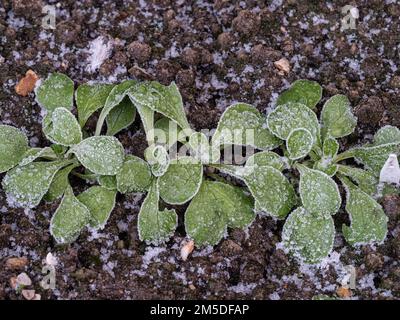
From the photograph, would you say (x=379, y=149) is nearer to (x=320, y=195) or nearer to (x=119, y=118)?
(x=320, y=195)

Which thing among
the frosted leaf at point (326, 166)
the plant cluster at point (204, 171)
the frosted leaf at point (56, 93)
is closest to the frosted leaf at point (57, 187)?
the plant cluster at point (204, 171)

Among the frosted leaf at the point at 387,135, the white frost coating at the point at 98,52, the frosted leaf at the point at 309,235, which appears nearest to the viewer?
the frosted leaf at the point at 309,235

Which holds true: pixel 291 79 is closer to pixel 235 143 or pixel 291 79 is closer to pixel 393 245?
pixel 235 143

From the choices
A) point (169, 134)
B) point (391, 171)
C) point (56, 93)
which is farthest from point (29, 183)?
point (391, 171)

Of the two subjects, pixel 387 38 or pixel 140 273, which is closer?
pixel 140 273

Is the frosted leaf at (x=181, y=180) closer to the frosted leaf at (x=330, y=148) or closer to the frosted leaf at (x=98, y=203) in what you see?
the frosted leaf at (x=98, y=203)
